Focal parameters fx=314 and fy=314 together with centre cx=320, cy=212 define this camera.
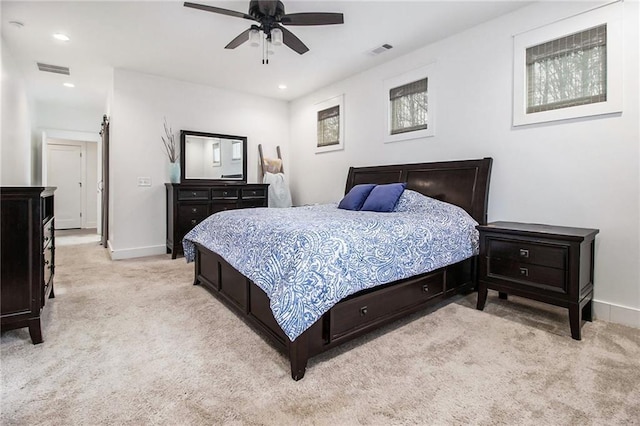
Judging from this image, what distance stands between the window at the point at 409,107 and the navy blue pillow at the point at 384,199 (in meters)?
1.03

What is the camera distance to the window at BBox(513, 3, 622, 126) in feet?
8.01

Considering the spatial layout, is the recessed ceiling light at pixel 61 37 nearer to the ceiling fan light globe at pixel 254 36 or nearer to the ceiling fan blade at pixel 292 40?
the ceiling fan light globe at pixel 254 36

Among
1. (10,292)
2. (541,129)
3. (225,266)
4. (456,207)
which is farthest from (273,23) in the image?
(10,292)

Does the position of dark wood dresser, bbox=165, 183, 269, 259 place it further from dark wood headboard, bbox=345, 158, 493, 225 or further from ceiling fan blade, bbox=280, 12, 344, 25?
ceiling fan blade, bbox=280, 12, 344, 25

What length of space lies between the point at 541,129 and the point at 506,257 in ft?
4.12

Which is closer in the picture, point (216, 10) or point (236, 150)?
point (216, 10)

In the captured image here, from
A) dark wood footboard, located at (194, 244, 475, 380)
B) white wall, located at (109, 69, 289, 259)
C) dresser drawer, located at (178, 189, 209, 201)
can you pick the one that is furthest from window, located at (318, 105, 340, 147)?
dark wood footboard, located at (194, 244, 475, 380)

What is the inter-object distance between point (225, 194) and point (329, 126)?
201cm

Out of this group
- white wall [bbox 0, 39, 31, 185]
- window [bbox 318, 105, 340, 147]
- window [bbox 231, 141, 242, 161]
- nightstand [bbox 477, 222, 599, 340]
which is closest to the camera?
nightstand [bbox 477, 222, 599, 340]

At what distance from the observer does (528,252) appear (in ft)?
7.86

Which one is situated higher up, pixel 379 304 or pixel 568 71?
pixel 568 71

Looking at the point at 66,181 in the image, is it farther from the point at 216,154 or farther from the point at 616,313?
the point at 616,313

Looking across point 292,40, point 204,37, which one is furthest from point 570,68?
point 204,37

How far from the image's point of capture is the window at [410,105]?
3717 mm
